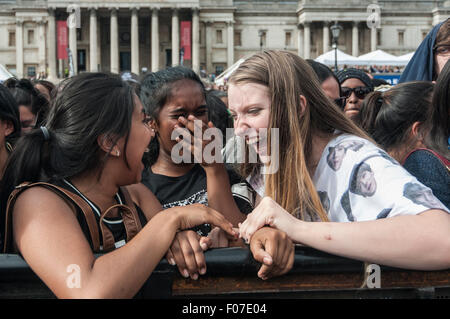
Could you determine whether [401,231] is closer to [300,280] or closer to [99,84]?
[300,280]

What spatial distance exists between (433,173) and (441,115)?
1.54 feet

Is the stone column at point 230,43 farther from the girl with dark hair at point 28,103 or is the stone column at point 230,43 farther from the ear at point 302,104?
the ear at point 302,104

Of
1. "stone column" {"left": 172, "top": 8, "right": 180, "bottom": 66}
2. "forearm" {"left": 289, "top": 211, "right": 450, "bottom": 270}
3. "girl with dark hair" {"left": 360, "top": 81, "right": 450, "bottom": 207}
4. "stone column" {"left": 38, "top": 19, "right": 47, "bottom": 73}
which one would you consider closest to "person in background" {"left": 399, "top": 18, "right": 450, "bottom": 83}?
"girl with dark hair" {"left": 360, "top": 81, "right": 450, "bottom": 207}

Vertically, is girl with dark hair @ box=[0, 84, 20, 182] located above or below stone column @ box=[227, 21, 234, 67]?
below

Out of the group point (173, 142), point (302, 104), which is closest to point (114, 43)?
point (173, 142)

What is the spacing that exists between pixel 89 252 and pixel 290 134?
117 centimetres

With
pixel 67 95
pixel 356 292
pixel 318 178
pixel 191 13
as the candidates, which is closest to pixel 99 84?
pixel 67 95

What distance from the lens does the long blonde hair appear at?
7.95 feet

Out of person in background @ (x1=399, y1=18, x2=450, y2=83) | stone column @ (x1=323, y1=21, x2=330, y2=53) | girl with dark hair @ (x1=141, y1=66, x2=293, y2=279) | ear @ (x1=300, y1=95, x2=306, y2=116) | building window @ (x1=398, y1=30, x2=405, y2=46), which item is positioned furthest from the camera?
building window @ (x1=398, y1=30, x2=405, y2=46)

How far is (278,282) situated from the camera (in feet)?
5.65

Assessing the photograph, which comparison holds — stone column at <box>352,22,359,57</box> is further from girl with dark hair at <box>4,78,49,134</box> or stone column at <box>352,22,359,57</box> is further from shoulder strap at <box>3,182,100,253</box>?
shoulder strap at <box>3,182,100,253</box>

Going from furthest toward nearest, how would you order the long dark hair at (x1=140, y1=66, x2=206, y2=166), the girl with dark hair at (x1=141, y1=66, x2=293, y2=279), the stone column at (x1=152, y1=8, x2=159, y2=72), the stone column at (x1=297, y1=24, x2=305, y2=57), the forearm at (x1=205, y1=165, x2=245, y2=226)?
the stone column at (x1=297, y1=24, x2=305, y2=57), the stone column at (x1=152, y1=8, x2=159, y2=72), the long dark hair at (x1=140, y1=66, x2=206, y2=166), the girl with dark hair at (x1=141, y1=66, x2=293, y2=279), the forearm at (x1=205, y1=165, x2=245, y2=226)
